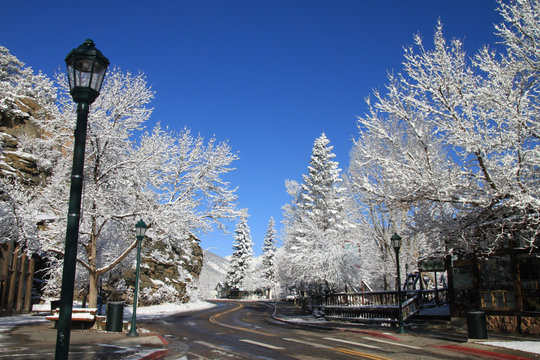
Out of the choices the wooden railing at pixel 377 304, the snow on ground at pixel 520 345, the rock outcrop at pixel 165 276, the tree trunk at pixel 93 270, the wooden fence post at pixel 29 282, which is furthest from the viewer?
the rock outcrop at pixel 165 276

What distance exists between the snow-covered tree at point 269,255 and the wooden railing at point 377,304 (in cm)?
5000

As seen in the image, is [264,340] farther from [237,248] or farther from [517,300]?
[237,248]

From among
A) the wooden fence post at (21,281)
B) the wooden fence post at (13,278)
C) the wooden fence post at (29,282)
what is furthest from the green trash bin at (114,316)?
the wooden fence post at (29,282)

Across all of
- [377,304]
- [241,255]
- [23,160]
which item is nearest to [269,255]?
[241,255]

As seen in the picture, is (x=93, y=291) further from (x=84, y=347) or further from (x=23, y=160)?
(x=23, y=160)

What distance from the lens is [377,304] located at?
21.8 m

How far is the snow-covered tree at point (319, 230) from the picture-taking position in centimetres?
2753

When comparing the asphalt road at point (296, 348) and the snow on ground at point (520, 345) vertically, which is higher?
the snow on ground at point (520, 345)

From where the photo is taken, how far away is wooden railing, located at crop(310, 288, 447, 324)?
2020 cm

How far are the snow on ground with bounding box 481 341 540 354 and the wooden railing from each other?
23.9 ft

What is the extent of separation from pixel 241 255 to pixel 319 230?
5168cm

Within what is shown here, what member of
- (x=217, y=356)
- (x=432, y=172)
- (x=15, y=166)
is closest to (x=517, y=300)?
(x=432, y=172)

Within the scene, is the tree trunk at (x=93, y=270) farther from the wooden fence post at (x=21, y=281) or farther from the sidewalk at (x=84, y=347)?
the wooden fence post at (x=21, y=281)

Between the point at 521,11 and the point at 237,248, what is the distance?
2758 inches
